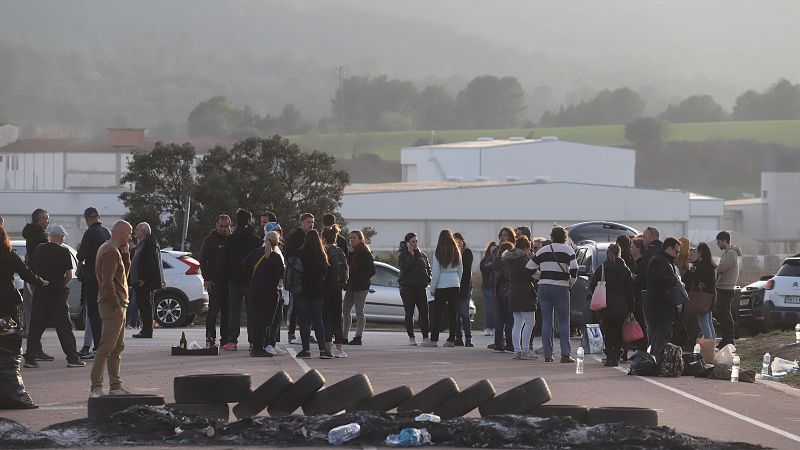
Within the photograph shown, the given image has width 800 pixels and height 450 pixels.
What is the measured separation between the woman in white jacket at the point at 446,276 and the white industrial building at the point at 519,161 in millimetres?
80571

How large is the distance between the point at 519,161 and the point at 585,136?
6807cm

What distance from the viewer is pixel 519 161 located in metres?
107

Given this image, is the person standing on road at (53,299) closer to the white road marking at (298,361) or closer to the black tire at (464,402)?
the white road marking at (298,361)

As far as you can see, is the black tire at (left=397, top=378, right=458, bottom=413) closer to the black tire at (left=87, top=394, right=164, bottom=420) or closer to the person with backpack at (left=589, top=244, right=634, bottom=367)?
the black tire at (left=87, top=394, right=164, bottom=420)

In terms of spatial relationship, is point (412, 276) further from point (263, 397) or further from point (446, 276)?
point (263, 397)

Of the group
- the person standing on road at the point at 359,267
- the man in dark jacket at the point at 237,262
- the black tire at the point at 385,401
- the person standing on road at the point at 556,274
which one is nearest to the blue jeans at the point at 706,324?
the person standing on road at the point at 556,274

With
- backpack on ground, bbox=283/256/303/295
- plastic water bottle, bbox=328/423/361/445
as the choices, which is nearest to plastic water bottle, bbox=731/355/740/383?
backpack on ground, bbox=283/256/303/295

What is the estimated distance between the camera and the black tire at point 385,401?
1280 centimetres

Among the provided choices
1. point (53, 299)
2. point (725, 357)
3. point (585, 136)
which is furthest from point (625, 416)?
point (585, 136)

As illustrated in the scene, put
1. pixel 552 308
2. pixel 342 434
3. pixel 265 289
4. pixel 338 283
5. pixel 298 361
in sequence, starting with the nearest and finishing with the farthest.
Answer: pixel 342 434 < pixel 298 361 < pixel 265 289 < pixel 552 308 < pixel 338 283

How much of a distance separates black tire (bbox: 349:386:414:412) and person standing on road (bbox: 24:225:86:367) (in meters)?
6.26

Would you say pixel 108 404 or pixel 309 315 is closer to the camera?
pixel 108 404

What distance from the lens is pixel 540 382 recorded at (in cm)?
1291

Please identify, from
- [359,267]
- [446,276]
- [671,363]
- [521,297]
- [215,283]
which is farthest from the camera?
[446,276]
